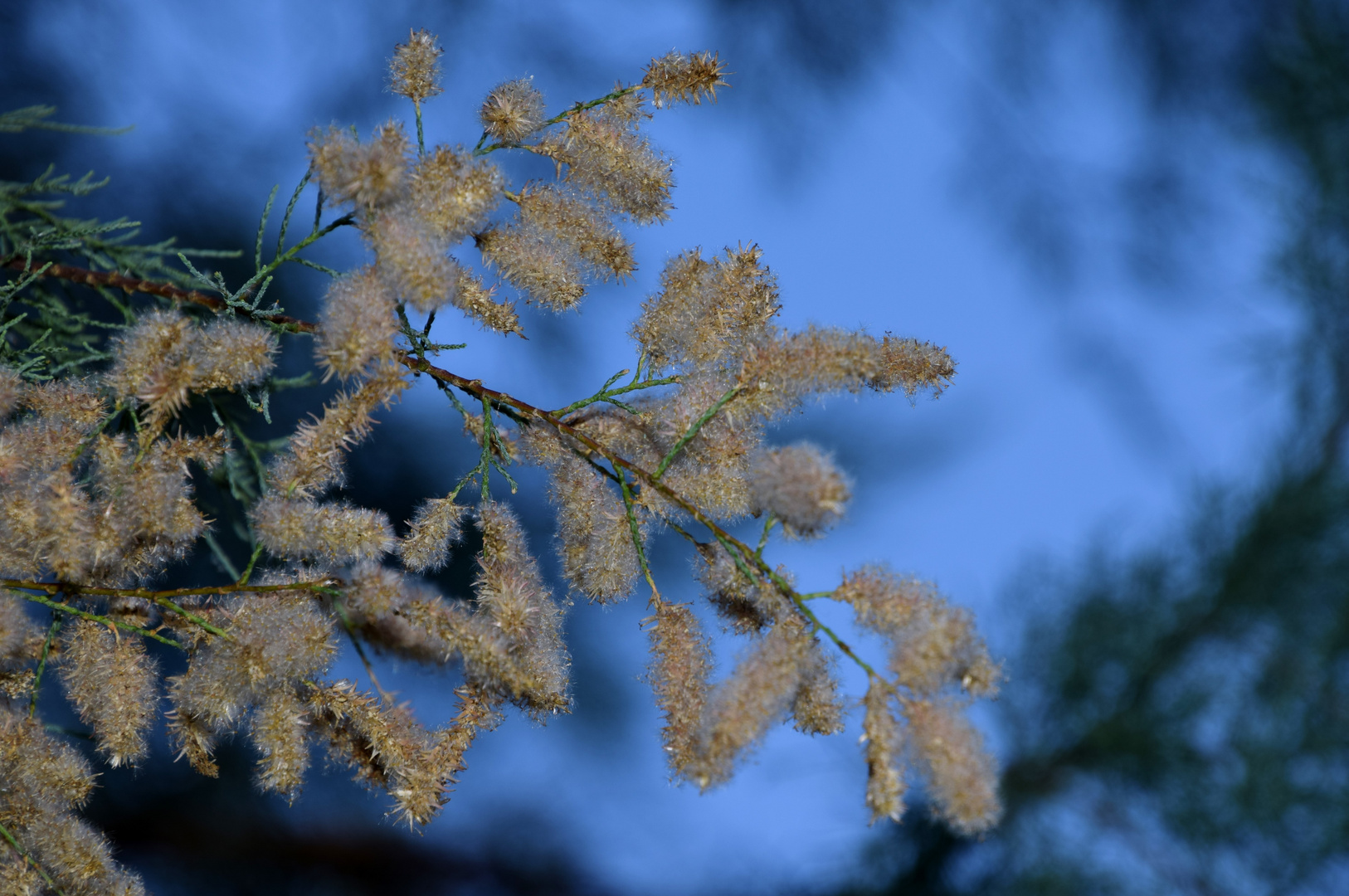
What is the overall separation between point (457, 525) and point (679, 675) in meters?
0.14

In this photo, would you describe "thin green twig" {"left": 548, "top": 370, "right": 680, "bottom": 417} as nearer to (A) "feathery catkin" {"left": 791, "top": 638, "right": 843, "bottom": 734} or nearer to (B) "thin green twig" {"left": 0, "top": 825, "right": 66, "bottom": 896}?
(A) "feathery catkin" {"left": 791, "top": 638, "right": 843, "bottom": 734}

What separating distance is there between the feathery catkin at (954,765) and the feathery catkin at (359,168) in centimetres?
30

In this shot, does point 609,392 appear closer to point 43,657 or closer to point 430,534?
point 430,534

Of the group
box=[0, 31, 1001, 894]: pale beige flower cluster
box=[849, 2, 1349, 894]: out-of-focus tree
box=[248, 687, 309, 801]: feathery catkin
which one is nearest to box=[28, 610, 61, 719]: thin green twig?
box=[0, 31, 1001, 894]: pale beige flower cluster

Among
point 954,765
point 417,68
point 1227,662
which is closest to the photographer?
point 954,765

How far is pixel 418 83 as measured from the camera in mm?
458

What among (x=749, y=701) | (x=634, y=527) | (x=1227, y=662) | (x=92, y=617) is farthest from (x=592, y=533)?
(x=1227, y=662)

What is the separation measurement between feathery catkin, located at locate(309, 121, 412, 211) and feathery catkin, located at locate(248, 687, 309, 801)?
221 millimetres

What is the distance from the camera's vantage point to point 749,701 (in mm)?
364

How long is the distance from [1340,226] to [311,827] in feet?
8.67

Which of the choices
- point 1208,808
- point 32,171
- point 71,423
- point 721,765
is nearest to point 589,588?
point 721,765

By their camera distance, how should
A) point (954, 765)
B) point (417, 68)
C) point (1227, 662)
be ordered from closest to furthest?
point (954, 765)
point (417, 68)
point (1227, 662)

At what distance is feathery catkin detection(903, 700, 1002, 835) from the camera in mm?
350

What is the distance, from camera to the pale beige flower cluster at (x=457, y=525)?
37 cm
